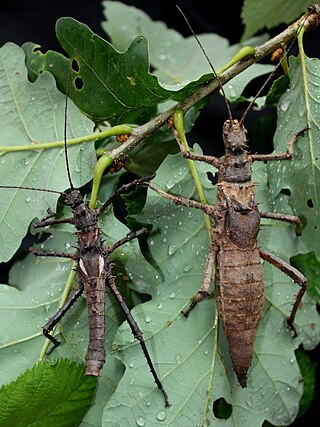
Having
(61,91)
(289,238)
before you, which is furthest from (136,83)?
(289,238)

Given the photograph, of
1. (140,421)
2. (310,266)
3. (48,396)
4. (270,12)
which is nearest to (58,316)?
(48,396)

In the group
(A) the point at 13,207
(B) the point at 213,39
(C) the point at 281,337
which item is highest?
(B) the point at 213,39

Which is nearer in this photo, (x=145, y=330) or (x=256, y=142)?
(x=145, y=330)

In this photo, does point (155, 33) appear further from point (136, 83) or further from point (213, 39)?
point (136, 83)

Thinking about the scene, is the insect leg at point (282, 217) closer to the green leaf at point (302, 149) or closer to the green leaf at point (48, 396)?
the green leaf at point (302, 149)

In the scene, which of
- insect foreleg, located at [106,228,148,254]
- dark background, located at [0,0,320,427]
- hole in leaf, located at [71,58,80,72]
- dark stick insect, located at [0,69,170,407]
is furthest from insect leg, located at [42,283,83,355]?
dark background, located at [0,0,320,427]

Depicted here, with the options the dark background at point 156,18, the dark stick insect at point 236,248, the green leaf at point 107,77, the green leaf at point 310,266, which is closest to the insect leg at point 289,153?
the dark stick insect at point 236,248

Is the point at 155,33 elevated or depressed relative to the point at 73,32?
elevated
